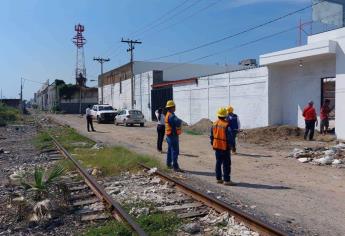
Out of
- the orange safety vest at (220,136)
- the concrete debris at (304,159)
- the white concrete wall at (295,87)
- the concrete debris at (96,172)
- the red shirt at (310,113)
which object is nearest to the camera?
the orange safety vest at (220,136)

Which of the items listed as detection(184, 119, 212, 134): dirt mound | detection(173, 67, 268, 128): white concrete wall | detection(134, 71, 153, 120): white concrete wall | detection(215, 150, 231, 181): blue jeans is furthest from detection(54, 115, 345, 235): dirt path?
detection(134, 71, 153, 120): white concrete wall

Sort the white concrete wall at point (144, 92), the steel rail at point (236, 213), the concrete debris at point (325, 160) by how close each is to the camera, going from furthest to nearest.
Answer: the white concrete wall at point (144, 92) < the concrete debris at point (325, 160) < the steel rail at point (236, 213)

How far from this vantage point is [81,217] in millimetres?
8055

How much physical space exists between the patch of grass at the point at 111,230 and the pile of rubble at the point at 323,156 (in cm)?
891

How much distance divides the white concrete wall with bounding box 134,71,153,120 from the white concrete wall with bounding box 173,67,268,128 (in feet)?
34.6

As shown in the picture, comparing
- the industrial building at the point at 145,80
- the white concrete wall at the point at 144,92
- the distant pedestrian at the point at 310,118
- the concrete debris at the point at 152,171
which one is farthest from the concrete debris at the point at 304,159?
the white concrete wall at the point at 144,92

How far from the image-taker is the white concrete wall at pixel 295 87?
23062 mm

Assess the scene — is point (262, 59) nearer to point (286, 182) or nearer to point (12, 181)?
point (286, 182)

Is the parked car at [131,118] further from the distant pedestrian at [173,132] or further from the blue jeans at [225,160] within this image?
the blue jeans at [225,160]

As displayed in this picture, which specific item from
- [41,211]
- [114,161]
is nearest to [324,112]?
[114,161]

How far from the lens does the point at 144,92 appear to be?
173ft

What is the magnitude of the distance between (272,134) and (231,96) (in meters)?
7.45

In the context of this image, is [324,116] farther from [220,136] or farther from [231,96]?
[220,136]

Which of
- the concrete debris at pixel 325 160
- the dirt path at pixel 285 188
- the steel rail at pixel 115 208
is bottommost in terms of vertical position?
the dirt path at pixel 285 188
